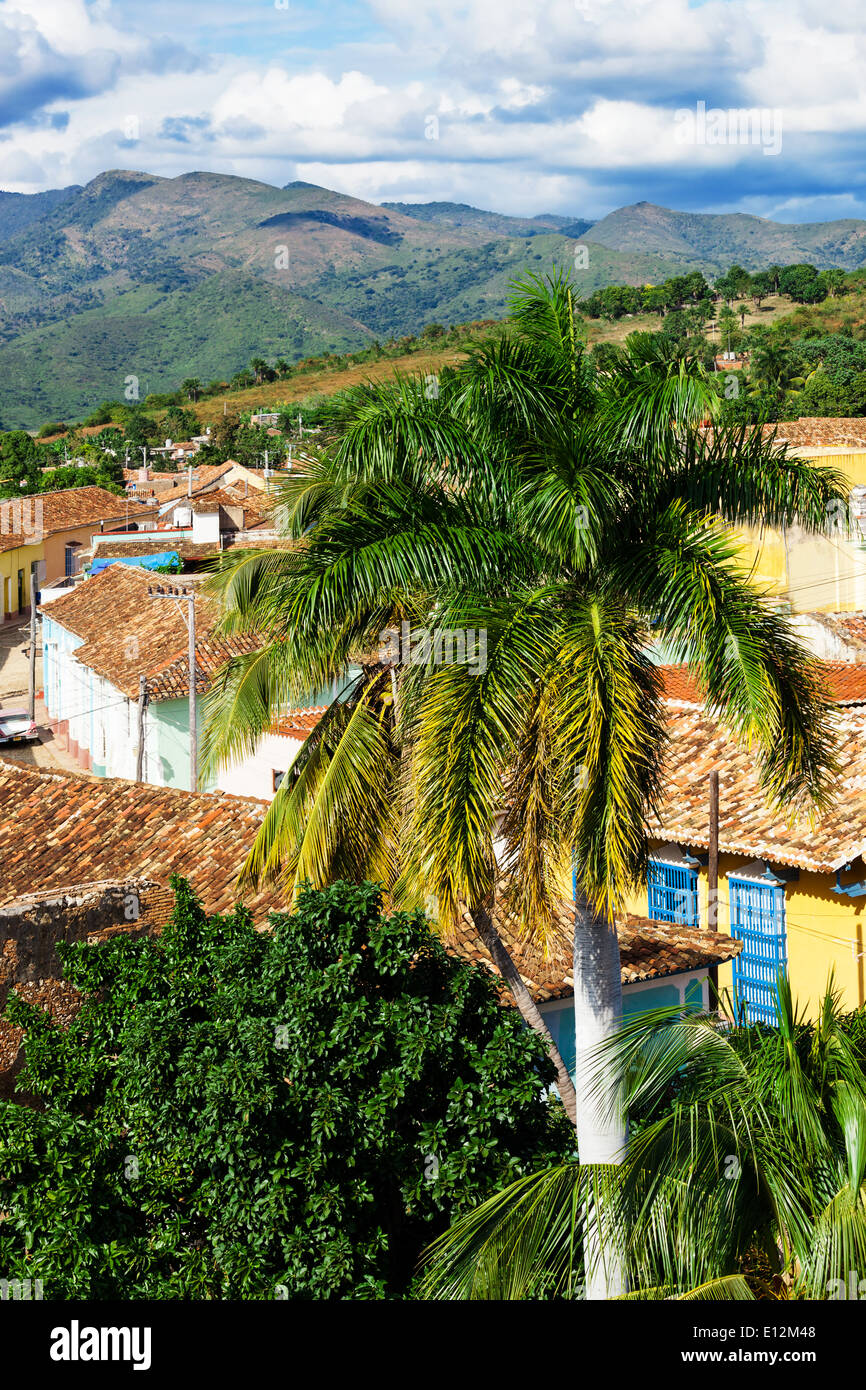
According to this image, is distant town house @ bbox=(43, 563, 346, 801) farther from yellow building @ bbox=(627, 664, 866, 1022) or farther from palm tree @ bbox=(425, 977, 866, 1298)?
palm tree @ bbox=(425, 977, 866, 1298)

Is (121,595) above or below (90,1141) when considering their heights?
above

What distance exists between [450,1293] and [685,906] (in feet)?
39.1

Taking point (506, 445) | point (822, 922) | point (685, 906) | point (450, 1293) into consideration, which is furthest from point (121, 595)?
point (450, 1293)

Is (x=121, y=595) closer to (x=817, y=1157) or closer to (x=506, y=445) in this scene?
(x=506, y=445)

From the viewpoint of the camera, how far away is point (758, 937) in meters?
16.7

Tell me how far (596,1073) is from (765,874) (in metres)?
10.1

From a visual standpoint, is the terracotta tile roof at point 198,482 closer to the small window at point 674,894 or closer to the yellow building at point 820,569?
the yellow building at point 820,569

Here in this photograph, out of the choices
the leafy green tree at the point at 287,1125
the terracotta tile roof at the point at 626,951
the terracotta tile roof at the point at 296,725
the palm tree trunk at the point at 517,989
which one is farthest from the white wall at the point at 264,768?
the leafy green tree at the point at 287,1125

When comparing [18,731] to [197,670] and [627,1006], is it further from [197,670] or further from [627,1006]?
[627,1006]

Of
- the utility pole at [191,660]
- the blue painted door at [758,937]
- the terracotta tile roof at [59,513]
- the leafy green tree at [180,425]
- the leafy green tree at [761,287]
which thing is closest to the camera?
the blue painted door at [758,937]

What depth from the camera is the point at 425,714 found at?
7.19 meters

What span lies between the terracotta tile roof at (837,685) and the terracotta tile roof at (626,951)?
15.5ft

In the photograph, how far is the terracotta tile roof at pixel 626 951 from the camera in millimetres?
11797

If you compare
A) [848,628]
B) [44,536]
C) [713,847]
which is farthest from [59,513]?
[713,847]
